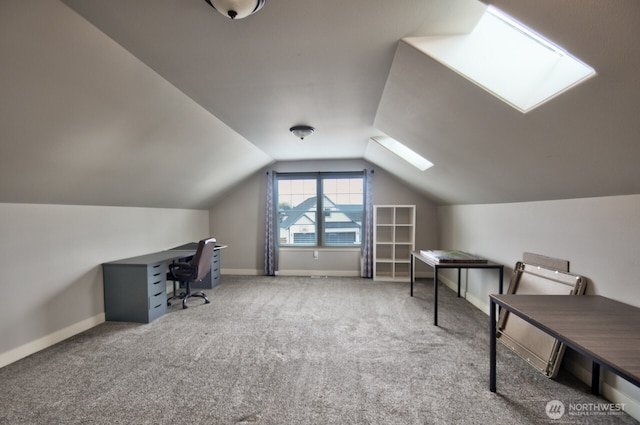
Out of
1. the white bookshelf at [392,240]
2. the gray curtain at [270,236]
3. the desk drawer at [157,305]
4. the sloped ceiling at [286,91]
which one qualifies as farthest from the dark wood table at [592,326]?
the gray curtain at [270,236]

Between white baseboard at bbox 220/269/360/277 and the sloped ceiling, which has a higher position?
the sloped ceiling

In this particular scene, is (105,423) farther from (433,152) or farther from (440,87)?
(433,152)

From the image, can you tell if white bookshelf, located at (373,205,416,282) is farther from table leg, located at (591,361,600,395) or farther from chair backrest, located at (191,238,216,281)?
table leg, located at (591,361,600,395)

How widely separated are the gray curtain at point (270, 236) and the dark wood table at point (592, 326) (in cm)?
411

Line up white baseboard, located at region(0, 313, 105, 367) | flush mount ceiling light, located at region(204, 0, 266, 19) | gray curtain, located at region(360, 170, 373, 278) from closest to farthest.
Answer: flush mount ceiling light, located at region(204, 0, 266, 19) < white baseboard, located at region(0, 313, 105, 367) < gray curtain, located at region(360, 170, 373, 278)

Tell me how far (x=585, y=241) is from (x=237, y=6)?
2.70m

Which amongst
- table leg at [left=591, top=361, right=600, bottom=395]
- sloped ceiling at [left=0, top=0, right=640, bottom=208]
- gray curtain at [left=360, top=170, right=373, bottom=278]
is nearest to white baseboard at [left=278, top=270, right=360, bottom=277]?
gray curtain at [left=360, top=170, right=373, bottom=278]

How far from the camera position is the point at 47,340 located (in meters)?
2.53

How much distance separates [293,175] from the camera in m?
5.52

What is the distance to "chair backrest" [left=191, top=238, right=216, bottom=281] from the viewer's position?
11.8 ft

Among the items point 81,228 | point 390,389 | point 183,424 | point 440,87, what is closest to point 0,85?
point 81,228

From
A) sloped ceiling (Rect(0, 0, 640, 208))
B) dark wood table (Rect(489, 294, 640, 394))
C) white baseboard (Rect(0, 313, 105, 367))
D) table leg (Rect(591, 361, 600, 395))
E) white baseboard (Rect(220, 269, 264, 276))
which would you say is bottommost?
white baseboard (Rect(220, 269, 264, 276))

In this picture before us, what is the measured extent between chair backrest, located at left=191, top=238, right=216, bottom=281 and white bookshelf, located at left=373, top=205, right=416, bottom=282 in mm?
2861

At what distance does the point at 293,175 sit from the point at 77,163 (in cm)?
359
